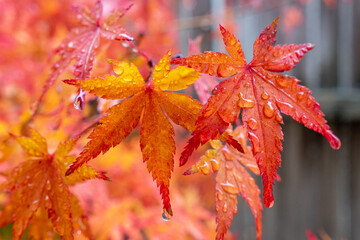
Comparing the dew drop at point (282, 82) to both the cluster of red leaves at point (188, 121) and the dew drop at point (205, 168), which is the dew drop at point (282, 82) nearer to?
the cluster of red leaves at point (188, 121)

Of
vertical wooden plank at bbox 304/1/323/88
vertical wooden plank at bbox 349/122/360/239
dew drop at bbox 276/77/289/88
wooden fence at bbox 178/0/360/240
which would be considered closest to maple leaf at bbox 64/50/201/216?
dew drop at bbox 276/77/289/88

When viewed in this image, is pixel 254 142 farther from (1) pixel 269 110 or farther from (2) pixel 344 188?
(2) pixel 344 188

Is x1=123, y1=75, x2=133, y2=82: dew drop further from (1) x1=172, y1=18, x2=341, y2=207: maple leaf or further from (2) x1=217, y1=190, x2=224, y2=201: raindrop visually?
(2) x1=217, y1=190, x2=224, y2=201: raindrop

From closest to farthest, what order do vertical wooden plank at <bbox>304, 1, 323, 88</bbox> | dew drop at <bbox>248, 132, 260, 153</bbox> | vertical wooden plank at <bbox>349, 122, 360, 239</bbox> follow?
dew drop at <bbox>248, 132, 260, 153</bbox>, vertical wooden plank at <bbox>349, 122, 360, 239</bbox>, vertical wooden plank at <bbox>304, 1, 323, 88</bbox>

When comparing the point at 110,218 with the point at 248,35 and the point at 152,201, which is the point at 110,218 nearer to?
the point at 152,201

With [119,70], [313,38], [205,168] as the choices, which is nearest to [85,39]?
[119,70]
